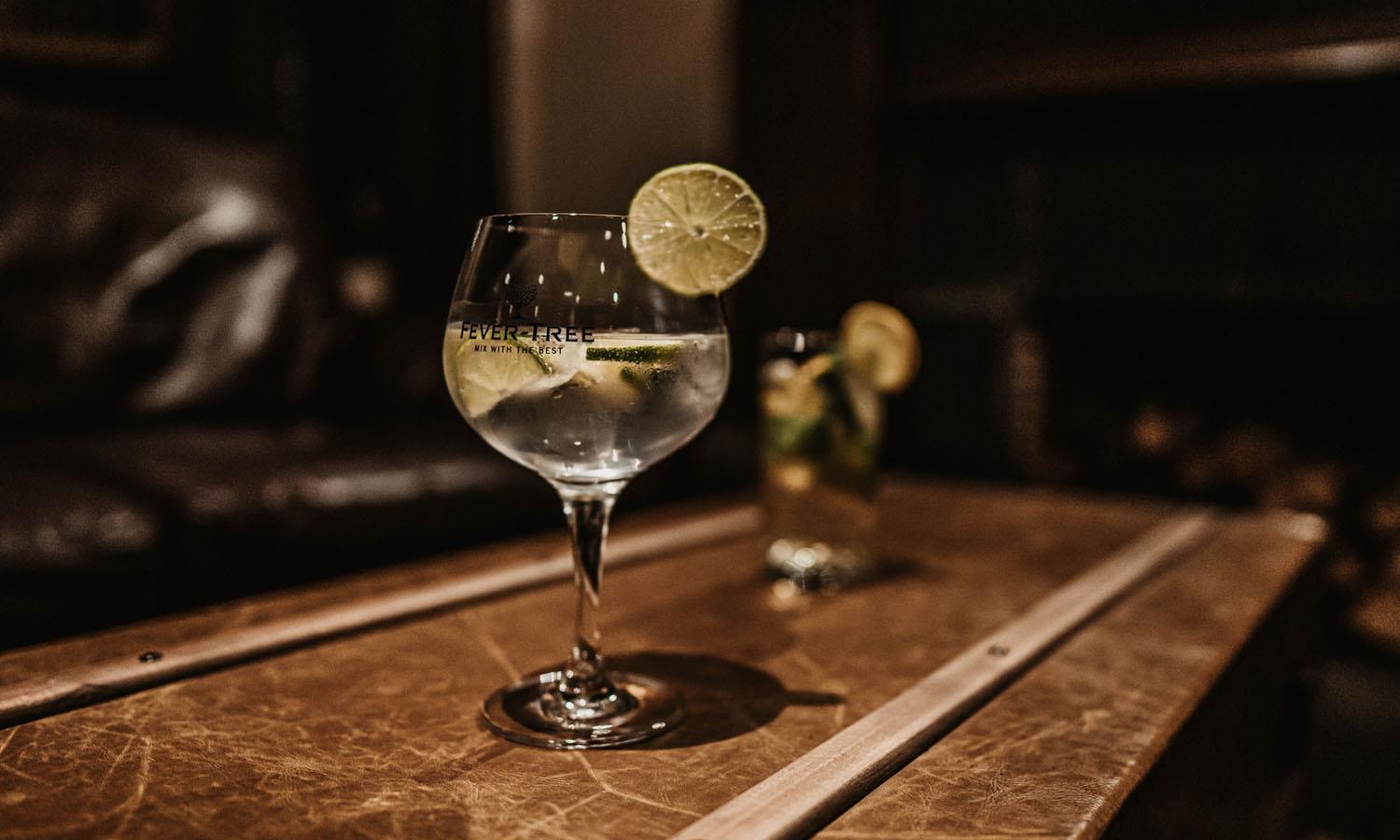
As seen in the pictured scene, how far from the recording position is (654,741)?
1.82 feet

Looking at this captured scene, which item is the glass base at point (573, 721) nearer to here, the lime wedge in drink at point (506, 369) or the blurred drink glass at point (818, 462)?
the lime wedge in drink at point (506, 369)

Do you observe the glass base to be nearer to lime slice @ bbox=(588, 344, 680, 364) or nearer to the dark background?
lime slice @ bbox=(588, 344, 680, 364)

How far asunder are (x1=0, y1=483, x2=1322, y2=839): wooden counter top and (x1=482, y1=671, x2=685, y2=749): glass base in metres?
0.01

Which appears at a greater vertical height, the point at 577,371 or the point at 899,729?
the point at 577,371

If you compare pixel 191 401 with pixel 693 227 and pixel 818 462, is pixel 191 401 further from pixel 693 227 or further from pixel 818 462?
pixel 693 227

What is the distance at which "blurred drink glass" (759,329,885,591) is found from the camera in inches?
35.5

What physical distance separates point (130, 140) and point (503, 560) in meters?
1.44

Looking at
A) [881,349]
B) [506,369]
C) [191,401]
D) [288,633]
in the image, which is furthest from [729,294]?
[506,369]

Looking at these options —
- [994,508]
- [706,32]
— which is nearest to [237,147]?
[706,32]

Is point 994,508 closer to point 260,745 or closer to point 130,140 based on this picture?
point 260,745

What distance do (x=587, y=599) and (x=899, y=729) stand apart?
189mm

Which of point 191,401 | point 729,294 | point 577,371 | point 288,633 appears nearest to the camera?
point 577,371

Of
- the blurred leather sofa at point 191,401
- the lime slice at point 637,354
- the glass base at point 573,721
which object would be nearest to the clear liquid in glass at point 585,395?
the lime slice at point 637,354

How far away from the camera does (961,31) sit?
2.54 meters
